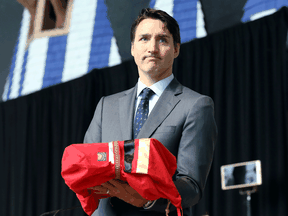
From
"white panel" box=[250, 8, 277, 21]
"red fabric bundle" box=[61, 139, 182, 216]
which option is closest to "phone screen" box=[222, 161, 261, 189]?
"white panel" box=[250, 8, 277, 21]

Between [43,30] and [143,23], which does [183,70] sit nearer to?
[43,30]

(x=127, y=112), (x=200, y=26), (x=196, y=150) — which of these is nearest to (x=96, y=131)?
(x=127, y=112)

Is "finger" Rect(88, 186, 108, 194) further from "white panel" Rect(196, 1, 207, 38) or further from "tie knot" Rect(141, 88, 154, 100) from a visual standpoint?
"white panel" Rect(196, 1, 207, 38)

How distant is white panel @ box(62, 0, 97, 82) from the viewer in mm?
5207

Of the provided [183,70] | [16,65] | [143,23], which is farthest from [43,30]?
[143,23]

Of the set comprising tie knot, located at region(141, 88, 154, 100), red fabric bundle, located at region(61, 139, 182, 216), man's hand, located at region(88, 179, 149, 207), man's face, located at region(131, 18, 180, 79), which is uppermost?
man's face, located at region(131, 18, 180, 79)

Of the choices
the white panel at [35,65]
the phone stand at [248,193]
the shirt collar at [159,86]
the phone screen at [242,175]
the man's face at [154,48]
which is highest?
the white panel at [35,65]

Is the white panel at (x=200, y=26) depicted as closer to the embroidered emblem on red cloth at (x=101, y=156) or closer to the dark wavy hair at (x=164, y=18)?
the dark wavy hair at (x=164, y=18)

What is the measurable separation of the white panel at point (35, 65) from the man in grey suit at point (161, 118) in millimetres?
4237

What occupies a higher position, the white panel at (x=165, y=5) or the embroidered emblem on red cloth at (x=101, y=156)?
the white panel at (x=165, y=5)

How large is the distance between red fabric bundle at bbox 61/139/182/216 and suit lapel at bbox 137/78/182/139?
8.2 inches

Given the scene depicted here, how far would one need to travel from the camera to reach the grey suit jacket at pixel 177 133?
111 cm

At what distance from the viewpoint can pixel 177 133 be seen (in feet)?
3.92

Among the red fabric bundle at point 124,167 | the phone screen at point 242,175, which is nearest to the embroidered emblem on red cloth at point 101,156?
the red fabric bundle at point 124,167
